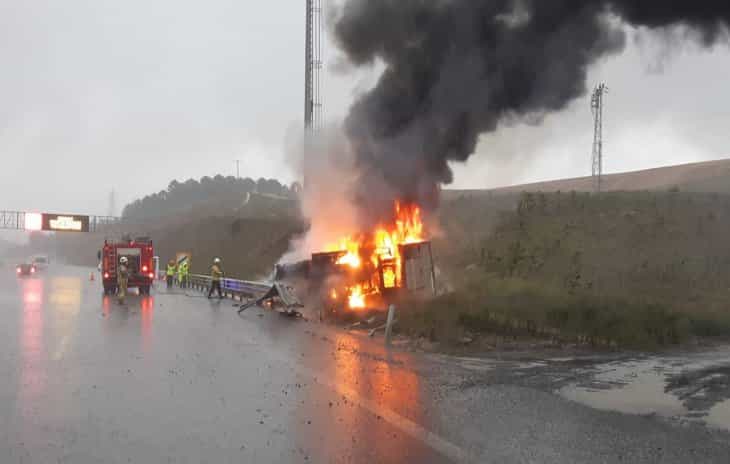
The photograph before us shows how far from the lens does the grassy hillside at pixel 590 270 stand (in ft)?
46.4

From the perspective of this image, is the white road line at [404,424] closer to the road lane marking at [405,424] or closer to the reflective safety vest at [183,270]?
the road lane marking at [405,424]

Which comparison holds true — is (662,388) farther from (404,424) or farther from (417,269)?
(417,269)

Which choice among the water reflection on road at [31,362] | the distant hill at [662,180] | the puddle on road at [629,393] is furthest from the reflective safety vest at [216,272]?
the distant hill at [662,180]

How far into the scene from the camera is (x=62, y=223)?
6800cm

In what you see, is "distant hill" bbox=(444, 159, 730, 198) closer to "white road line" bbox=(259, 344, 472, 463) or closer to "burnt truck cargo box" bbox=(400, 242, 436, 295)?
"burnt truck cargo box" bbox=(400, 242, 436, 295)

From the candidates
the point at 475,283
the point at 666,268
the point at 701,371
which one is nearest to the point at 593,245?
the point at 666,268

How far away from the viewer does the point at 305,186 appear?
2767cm

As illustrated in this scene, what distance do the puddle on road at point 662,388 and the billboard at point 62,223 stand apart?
64.2 m

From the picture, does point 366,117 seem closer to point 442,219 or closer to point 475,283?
point 475,283

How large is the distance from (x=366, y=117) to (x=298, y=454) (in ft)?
54.7

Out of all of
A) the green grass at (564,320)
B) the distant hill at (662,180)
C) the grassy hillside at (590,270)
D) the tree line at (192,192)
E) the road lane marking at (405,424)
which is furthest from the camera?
the tree line at (192,192)

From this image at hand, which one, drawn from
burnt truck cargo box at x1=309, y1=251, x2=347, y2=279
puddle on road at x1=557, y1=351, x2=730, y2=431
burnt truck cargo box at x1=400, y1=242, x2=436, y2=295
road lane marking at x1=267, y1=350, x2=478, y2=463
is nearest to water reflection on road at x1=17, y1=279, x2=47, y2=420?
road lane marking at x1=267, y1=350, x2=478, y2=463

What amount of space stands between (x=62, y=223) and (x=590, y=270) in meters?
55.8

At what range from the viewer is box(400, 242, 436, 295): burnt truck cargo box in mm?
19312
